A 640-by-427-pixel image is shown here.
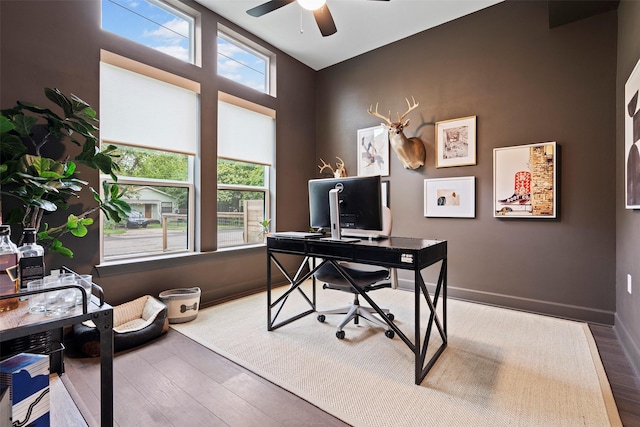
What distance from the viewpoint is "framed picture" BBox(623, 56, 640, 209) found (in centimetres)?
205

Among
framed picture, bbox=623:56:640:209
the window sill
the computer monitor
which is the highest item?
framed picture, bbox=623:56:640:209

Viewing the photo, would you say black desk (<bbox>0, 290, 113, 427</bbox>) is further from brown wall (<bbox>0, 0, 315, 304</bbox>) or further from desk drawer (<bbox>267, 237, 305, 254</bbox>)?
brown wall (<bbox>0, 0, 315, 304</bbox>)

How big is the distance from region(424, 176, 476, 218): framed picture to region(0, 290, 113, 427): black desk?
3466 millimetres

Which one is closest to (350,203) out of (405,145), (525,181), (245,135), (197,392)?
(197,392)

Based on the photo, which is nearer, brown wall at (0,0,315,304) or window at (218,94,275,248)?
brown wall at (0,0,315,304)

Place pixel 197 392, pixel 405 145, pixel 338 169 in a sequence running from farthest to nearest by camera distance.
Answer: pixel 338 169, pixel 405 145, pixel 197 392

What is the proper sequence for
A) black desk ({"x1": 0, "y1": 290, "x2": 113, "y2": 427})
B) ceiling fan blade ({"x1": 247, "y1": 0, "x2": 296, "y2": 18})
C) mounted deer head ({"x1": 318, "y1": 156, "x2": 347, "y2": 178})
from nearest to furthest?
black desk ({"x1": 0, "y1": 290, "x2": 113, "y2": 427}) → ceiling fan blade ({"x1": 247, "y1": 0, "x2": 296, "y2": 18}) → mounted deer head ({"x1": 318, "y1": 156, "x2": 347, "y2": 178})

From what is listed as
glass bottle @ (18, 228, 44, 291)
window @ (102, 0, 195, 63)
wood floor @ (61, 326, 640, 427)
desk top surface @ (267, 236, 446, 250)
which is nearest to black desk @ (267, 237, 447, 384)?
desk top surface @ (267, 236, 446, 250)

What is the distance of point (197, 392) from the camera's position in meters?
1.80

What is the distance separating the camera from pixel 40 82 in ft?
7.70

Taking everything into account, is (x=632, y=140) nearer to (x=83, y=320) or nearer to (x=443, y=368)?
(x=443, y=368)

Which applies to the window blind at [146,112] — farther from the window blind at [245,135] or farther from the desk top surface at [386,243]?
the desk top surface at [386,243]

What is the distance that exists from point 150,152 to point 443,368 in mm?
3251

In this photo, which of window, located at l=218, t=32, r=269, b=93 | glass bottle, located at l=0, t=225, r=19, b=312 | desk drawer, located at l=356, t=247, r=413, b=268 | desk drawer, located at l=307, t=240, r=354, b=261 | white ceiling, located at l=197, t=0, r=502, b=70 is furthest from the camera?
window, located at l=218, t=32, r=269, b=93
